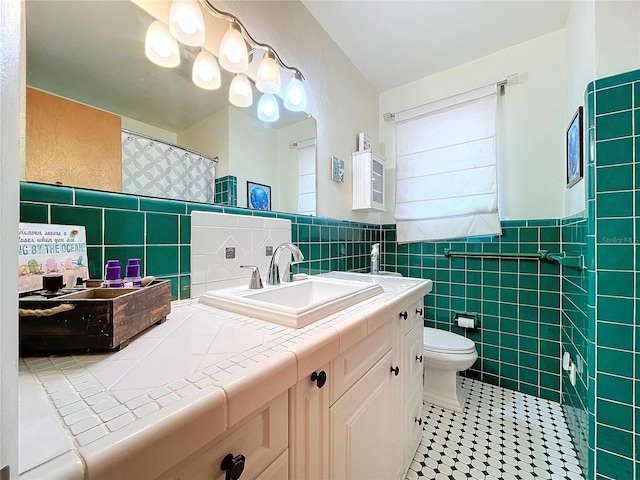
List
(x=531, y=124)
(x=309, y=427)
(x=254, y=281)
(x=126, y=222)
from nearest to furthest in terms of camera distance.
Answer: (x=309, y=427)
(x=126, y=222)
(x=254, y=281)
(x=531, y=124)

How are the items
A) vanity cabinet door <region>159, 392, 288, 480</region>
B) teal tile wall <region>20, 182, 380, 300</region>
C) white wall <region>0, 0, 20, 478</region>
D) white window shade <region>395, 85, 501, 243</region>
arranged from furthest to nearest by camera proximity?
white window shade <region>395, 85, 501, 243</region>
teal tile wall <region>20, 182, 380, 300</region>
vanity cabinet door <region>159, 392, 288, 480</region>
white wall <region>0, 0, 20, 478</region>

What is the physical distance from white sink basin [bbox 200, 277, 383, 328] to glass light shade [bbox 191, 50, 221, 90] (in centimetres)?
80

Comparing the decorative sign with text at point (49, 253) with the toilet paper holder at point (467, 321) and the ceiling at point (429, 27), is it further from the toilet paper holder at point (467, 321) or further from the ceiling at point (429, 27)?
the toilet paper holder at point (467, 321)

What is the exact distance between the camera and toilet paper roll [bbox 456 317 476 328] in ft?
6.22

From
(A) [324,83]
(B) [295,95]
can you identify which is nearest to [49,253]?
(B) [295,95]

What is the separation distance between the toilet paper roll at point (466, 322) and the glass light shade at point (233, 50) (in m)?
2.08

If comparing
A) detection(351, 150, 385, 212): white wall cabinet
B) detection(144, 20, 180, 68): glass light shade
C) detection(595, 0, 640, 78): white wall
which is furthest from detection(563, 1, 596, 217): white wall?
detection(144, 20, 180, 68): glass light shade

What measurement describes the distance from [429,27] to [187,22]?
151 cm

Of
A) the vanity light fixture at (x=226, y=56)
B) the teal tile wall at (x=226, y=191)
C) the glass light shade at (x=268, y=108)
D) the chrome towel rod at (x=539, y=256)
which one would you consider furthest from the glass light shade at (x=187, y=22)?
the chrome towel rod at (x=539, y=256)

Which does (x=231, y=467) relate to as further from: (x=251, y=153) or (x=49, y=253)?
(x=251, y=153)

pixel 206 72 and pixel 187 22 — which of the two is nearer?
pixel 187 22

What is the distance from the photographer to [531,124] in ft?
5.80

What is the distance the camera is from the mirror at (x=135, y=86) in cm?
70

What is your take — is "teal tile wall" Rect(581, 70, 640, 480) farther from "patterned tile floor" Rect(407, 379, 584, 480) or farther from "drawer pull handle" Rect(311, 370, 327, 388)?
"drawer pull handle" Rect(311, 370, 327, 388)
